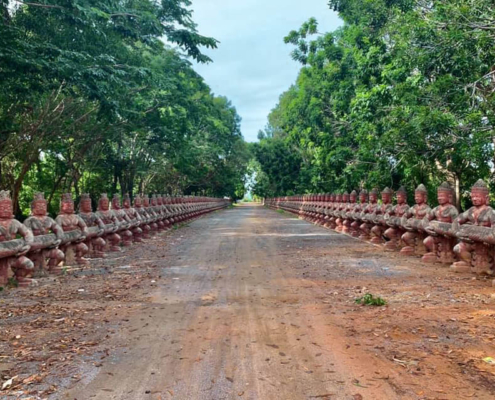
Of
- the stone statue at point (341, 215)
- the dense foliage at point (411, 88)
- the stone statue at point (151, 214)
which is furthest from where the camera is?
the stone statue at point (341, 215)

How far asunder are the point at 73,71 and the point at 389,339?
11.6 metres

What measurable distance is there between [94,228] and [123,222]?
2.49 metres

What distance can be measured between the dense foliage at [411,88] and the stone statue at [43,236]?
8.98 meters

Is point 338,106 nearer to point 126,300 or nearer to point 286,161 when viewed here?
point 126,300

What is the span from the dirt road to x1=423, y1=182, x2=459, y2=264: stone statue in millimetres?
1419

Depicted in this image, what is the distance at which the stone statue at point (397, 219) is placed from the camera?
12750mm

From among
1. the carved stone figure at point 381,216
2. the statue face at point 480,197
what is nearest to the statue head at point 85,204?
the carved stone figure at point 381,216

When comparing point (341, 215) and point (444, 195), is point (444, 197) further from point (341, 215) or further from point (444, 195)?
point (341, 215)

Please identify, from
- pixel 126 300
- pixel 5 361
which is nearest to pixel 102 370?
pixel 5 361

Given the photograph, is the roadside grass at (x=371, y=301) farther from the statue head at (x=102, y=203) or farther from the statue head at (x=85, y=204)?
the statue head at (x=102, y=203)

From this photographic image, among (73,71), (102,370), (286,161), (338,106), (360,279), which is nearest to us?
(102,370)

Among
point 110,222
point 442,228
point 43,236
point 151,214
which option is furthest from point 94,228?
point 442,228

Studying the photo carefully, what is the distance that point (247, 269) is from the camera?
9430 mm

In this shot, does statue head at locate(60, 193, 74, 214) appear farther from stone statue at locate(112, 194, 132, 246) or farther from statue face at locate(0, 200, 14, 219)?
stone statue at locate(112, 194, 132, 246)
